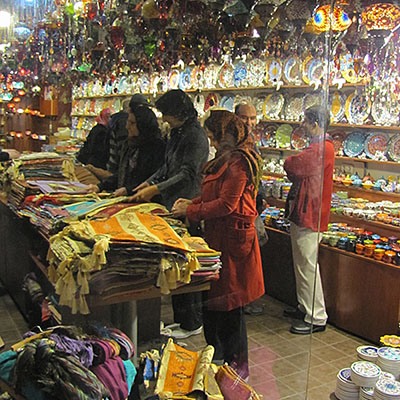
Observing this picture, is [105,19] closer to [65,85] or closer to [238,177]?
[65,85]

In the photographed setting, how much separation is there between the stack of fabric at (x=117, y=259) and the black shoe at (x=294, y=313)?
0.51 m

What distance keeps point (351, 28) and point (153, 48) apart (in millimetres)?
1571

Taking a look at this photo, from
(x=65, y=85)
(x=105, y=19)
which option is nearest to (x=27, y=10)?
(x=65, y=85)

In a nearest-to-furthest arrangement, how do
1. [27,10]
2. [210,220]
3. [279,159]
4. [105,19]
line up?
1. [210,220]
2. [279,159]
3. [105,19]
4. [27,10]

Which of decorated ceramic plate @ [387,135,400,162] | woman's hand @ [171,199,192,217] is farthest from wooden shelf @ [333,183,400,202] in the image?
woman's hand @ [171,199,192,217]

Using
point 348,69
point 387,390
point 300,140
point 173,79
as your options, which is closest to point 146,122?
point 173,79

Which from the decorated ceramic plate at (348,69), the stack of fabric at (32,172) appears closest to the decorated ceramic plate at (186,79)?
the stack of fabric at (32,172)

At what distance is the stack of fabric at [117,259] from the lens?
4.65 feet

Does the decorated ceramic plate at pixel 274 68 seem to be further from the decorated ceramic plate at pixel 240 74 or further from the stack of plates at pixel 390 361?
the stack of plates at pixel 390 361

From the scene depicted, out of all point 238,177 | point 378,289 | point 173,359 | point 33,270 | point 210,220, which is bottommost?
point 378,289

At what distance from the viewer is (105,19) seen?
220 centimetres

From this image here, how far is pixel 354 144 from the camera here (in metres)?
4.36

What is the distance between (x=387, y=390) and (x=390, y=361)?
257 millimetres

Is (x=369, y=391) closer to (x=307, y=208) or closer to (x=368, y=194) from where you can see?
(x=307, y=208)
